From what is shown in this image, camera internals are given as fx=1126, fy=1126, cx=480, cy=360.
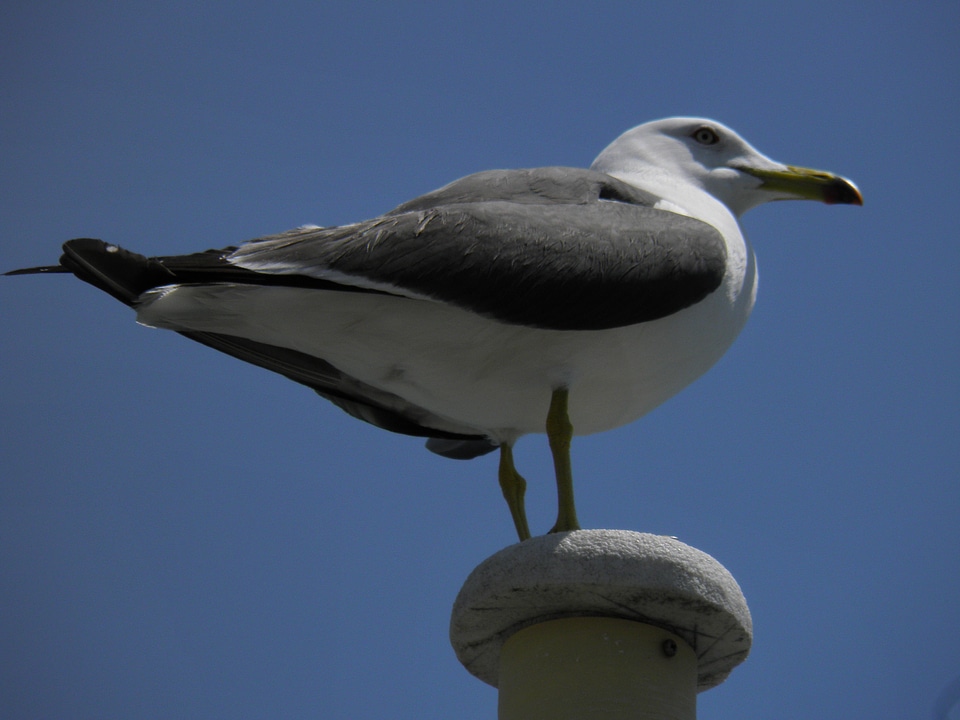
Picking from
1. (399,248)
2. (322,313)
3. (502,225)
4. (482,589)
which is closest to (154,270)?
(322,313)

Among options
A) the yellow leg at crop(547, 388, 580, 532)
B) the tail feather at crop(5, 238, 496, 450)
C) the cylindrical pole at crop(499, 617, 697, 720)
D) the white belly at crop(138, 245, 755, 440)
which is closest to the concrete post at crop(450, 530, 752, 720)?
the cylindrical pole at crop(499, 617, 697, 720)

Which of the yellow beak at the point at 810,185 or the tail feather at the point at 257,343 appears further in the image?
the yellow beak at the point at 810,185

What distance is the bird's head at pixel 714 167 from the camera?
4520 mm

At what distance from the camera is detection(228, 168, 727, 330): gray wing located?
336cm

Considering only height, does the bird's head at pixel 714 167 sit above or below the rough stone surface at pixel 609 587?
above

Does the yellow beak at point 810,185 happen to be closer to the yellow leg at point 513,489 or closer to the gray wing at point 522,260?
the gray wing at point 522,260

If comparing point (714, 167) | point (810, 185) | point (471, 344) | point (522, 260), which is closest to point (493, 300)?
point (522, 260)

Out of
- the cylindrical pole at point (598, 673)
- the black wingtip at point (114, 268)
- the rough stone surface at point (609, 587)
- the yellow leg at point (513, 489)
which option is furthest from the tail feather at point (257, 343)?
the cylindrical pole at point (598, 673)

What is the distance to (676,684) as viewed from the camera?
3402mm

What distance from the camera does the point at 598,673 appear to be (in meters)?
3.32

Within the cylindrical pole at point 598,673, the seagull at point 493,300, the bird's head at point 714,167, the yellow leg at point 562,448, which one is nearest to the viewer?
the cylindrical pole at point 598,673

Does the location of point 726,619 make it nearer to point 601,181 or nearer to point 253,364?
point 601,181

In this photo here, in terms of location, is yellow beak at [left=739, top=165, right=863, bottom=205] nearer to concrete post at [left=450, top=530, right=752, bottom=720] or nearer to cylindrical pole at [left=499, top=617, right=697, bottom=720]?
concrete post at [left=450, top=530, right=752, bottom=720]

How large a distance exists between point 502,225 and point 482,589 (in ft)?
3.66
